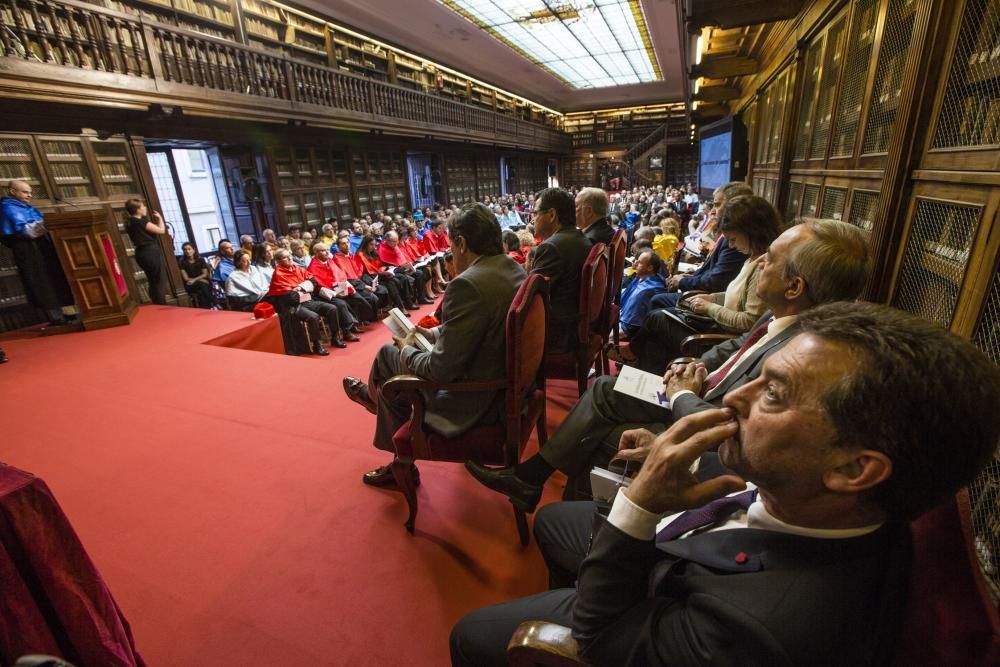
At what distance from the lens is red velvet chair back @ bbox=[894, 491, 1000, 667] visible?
0.57 meters

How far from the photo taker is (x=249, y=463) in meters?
2.21

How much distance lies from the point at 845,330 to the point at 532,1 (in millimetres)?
10645

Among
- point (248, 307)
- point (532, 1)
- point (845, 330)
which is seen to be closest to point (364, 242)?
point (248, 307)

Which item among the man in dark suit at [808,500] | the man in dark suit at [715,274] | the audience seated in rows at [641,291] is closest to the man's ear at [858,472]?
the man in dark suit at [808,500]

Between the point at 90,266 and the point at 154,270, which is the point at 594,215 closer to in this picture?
the point at 90,266

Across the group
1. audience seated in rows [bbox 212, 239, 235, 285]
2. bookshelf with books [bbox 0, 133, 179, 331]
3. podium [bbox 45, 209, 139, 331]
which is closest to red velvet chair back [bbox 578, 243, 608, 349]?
podium [bbox 45, 209, 139, 331]

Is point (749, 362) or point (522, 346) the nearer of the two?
point (749, 362)

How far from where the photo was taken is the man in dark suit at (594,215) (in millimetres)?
3119

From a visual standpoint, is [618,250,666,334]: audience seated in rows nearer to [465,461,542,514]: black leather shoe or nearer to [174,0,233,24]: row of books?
[465,461,542,514]: black leather shoe

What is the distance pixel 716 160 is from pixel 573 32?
648 centimetres

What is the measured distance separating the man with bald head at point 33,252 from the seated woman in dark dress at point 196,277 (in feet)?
4.67

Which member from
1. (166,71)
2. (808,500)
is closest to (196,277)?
(166,71)

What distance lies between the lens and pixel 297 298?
4.39m

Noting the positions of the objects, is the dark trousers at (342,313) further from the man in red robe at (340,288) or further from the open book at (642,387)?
the open book at (642,387)
